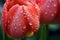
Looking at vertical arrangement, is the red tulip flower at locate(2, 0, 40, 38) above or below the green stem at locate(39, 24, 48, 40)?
above

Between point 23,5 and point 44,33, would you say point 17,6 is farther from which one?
point 44,33

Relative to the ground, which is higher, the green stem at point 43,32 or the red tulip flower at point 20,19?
the red tulip flower at point 20,19

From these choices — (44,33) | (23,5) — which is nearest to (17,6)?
(23,5)

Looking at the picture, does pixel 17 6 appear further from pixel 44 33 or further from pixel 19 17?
pixel 44 33

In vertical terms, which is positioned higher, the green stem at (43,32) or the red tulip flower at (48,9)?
the red tulip flower at (48,9)

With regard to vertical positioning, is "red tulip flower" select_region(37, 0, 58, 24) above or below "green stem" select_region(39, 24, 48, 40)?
above
